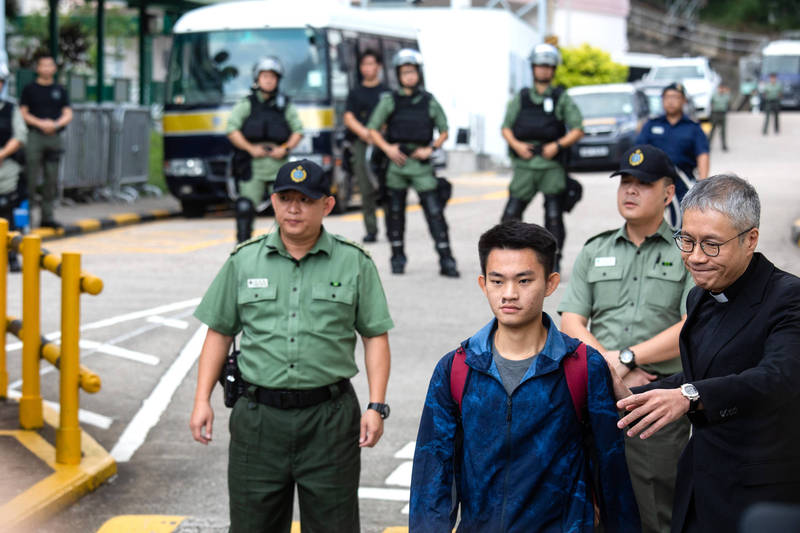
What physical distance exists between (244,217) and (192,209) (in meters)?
8.08

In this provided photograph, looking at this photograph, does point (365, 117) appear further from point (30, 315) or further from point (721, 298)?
point (721, 298)

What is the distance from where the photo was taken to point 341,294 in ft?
16.1

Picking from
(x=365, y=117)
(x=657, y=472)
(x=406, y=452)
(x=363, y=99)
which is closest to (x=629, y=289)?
(x=657, y=472)

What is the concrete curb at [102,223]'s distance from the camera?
54.9ft

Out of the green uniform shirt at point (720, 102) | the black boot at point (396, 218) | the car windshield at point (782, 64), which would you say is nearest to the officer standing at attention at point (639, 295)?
the black boot at point (396, 218)

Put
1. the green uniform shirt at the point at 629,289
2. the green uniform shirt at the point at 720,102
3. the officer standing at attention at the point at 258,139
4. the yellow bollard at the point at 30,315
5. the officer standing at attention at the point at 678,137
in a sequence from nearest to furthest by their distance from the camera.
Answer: the green uniform shirt at the point at 629,289 → the yellow bollard at the point at 30,315 → the officer standing at attention at the point at 678,137 → the officer standing at attention at the point at 258,139 → the green uniform shirt at the point at 720,102

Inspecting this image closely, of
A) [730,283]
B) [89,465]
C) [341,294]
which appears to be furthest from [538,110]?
[730,283]

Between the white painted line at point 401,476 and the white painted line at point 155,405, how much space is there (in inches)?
60.9

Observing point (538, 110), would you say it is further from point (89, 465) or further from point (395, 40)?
point (395, 40)

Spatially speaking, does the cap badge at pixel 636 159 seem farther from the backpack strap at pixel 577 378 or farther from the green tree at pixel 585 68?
the green tree at pixel 585 68

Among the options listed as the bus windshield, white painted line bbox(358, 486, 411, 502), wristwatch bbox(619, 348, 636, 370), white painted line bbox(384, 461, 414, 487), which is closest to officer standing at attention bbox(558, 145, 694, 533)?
wristwatch bbox(619, 348, 636, 370)

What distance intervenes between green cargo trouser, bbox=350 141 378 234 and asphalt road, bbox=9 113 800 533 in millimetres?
519

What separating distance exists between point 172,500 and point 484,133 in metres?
27.6

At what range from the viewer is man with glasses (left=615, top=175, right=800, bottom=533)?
3.44 m
